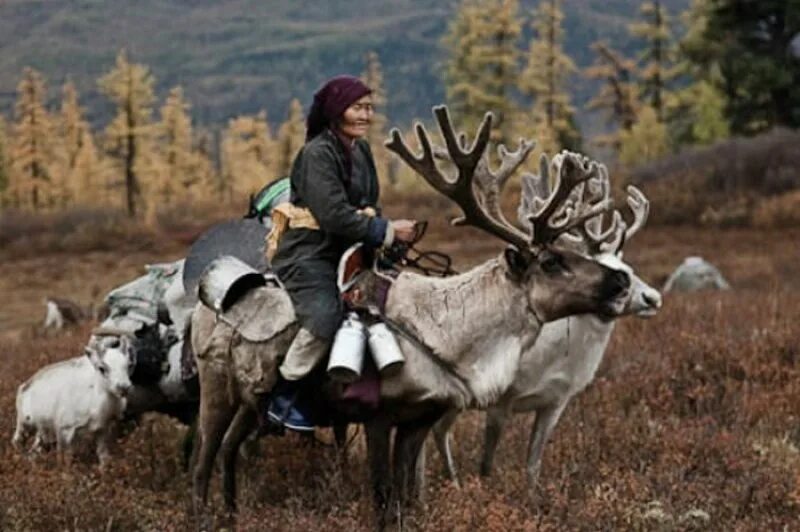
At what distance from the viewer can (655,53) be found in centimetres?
5100

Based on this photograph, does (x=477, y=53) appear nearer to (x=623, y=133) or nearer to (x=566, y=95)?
(x=566, y=95)

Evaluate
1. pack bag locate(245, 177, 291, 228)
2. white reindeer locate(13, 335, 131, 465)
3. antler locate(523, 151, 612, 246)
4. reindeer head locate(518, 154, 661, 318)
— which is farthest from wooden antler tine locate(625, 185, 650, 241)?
white reindeer locate(13, 335, 131, 465)

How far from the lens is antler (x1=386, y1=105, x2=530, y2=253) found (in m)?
6.23

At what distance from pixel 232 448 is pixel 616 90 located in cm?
5130

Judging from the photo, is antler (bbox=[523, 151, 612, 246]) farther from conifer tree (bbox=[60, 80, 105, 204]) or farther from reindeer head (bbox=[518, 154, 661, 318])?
conifer tree (bbox=[60, 80, 105, 204])

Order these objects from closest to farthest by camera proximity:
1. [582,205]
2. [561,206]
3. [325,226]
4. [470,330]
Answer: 1. [325,226]
2. [470,330]
3. [561,206]
4. [582,205]

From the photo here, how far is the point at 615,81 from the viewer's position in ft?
185

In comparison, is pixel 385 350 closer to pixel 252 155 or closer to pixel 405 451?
pixel 405 451

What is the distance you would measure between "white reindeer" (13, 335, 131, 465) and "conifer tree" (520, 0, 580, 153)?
39.3m

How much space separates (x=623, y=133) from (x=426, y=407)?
46.2m

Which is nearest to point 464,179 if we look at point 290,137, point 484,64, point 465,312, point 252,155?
point 465,312

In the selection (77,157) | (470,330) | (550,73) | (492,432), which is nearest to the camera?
(470,330)

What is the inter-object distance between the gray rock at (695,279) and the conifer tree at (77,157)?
151 ft

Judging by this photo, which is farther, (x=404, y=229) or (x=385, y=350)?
(x=404, y=229)
